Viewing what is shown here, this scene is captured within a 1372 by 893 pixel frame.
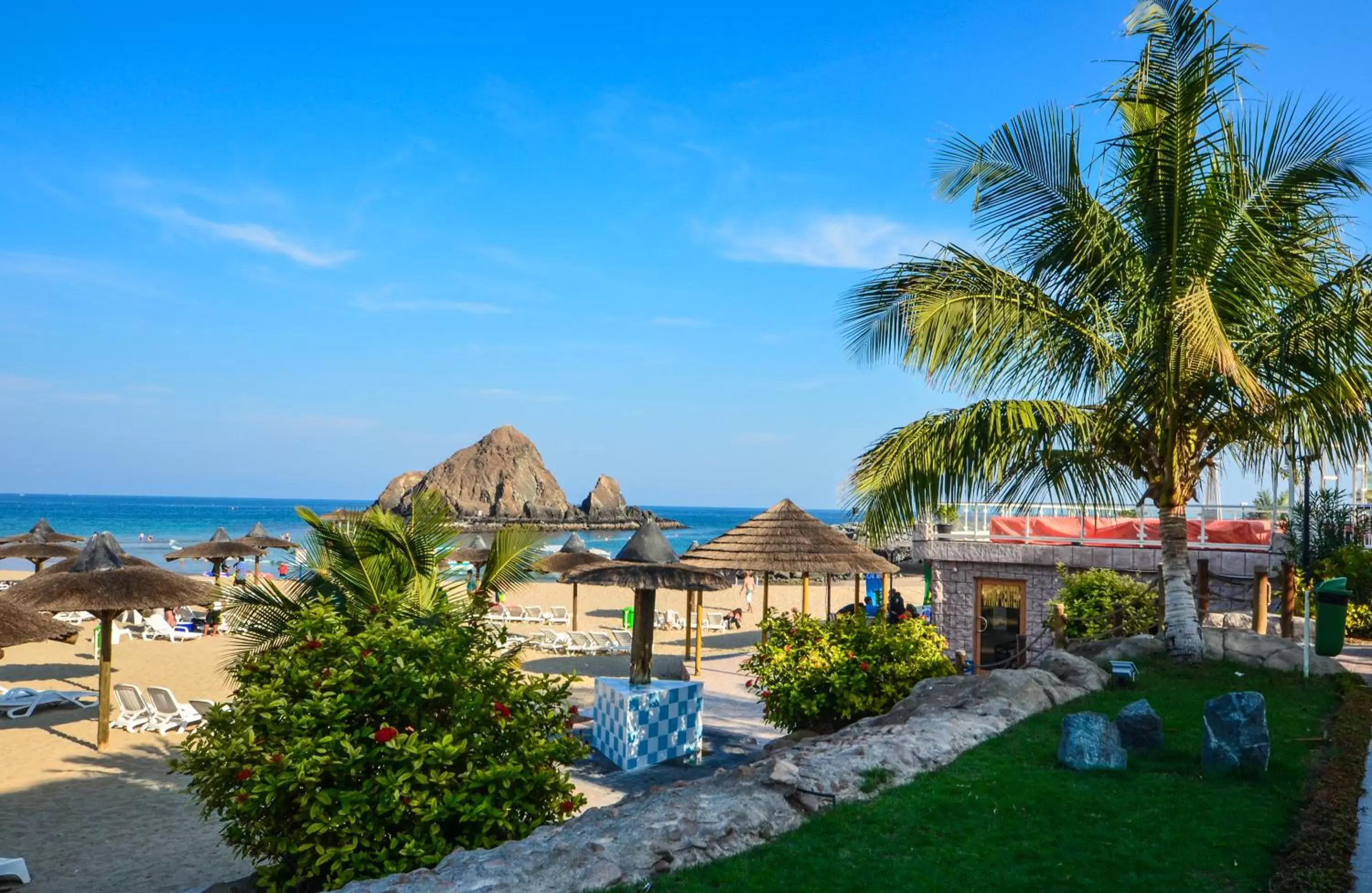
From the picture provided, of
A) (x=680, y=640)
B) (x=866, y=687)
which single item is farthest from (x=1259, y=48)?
(x=680, y=640)

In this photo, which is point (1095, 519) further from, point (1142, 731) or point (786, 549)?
point (1142, 731)

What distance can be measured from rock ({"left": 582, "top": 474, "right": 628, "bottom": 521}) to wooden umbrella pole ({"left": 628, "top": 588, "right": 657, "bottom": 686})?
114 m

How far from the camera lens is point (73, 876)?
7852mm

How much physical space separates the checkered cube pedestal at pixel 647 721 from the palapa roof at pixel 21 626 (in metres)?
5.59

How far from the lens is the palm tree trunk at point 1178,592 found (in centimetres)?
1071

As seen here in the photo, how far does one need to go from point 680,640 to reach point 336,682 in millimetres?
20427

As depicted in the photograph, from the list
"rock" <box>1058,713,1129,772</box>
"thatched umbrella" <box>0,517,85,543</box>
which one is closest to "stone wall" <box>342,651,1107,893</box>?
"rock" <box>1058,713,1129,772</box>

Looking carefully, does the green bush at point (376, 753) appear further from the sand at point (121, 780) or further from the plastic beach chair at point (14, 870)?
the plastic beach chair at point (14, 870)

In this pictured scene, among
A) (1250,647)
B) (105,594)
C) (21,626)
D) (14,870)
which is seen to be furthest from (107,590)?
(1250,647)

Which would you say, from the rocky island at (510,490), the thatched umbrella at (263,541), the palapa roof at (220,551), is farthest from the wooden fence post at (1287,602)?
the rocky island at (510,490)

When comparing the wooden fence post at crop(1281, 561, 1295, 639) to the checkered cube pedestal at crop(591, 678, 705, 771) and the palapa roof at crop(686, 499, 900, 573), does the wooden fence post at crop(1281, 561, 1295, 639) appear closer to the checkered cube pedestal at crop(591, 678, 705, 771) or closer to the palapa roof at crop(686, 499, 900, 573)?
the palapa roof at crop(686, 499, 900, 573)

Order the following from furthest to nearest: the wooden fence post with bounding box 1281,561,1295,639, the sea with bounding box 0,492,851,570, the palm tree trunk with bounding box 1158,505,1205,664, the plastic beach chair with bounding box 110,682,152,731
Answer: the sea with bounding box 0,492,851,570, the plastic beach chair with bounding box 110,682,152,731, the wooden fence post with bounding box 1281,561,1295,639, the palm tree trunk with bounding box 1158,505,1205,664

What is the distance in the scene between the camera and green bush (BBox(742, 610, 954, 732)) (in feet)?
32.6

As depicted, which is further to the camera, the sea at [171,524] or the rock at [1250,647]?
the sea at [171,524]
